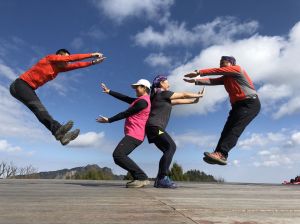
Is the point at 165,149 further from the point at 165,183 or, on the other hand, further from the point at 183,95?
the point at 183,95

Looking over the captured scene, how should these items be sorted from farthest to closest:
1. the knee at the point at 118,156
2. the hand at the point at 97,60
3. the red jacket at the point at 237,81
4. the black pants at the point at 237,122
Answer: the hand at the point at 97,60 → the red jacket at the point at 237,81 → the black pants at the point at 237,122 → the knee at the point at 118,156

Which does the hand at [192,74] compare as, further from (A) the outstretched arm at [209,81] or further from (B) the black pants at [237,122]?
(B) the black pants at [237,122]

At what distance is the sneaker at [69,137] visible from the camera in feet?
20.2

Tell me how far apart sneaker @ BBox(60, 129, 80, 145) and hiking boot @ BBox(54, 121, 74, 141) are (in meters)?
0.04

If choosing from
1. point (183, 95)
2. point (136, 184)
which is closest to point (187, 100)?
point (183, 95)

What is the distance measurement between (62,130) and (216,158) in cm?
231

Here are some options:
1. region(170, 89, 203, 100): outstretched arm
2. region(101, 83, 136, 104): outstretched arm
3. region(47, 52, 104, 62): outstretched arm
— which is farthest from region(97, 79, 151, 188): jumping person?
region(47, 52, 104, 62): outstretched arm

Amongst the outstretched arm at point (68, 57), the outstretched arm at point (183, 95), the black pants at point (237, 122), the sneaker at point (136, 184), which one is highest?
the outstretched arm at point (68, 57)

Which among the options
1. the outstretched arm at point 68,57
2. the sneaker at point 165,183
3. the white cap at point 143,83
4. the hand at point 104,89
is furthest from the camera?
the hand at point 104,89

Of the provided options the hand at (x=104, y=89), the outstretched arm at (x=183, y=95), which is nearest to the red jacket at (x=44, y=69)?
the hand at (x=104, y=89)

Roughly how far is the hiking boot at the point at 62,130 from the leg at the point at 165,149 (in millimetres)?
1300

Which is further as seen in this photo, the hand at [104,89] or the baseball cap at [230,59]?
the hand at [104,89]

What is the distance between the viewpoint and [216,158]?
6.05 meters

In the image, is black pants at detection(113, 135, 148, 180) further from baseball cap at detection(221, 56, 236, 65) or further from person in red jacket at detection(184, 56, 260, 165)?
baseball cap at detection(221, 56, 236, 65)
